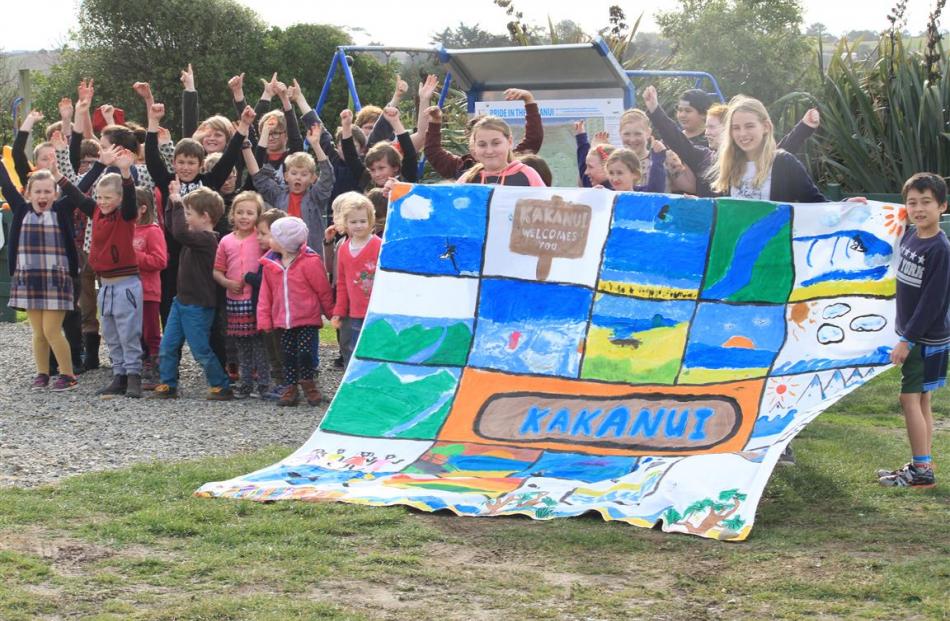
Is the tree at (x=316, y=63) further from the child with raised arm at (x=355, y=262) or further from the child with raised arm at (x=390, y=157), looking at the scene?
the child with raised arm at (x=355, y=262)

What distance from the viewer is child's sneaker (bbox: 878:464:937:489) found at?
6012 mm

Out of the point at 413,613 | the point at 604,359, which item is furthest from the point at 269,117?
the point at 413,613

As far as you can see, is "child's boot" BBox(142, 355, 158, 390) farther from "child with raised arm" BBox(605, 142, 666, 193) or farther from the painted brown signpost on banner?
"child with raised arm" BBox(605, 142, 666, 193)

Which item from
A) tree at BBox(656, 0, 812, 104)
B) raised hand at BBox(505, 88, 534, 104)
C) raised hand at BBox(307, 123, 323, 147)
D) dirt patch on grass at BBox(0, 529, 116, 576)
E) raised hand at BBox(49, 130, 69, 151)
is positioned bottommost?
dirt patch on grass at BBox(0, 529, 116, 576)

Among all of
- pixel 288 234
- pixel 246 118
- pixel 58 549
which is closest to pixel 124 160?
pixel 246 118

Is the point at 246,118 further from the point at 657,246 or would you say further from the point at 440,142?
the point at 657,246

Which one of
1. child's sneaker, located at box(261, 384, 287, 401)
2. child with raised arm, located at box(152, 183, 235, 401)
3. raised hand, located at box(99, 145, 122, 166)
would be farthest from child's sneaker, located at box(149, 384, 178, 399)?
raised hand, located at box(99, 145, 122, 166)

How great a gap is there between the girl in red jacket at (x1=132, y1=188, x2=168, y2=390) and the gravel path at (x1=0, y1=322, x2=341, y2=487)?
301mm

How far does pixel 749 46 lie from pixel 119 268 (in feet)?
38.7

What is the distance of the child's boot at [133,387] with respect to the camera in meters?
8.77

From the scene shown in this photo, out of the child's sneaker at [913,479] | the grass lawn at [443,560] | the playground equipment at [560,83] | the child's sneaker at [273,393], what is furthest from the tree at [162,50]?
the child's sneaker at [913,479]

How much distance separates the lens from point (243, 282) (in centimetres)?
852

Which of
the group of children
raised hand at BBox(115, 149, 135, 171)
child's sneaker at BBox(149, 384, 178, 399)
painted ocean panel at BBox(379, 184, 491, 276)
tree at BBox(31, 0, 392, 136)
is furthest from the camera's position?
tree at BBox(31, 0, 392, 136)

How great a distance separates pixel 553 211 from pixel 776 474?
1.91 meters
